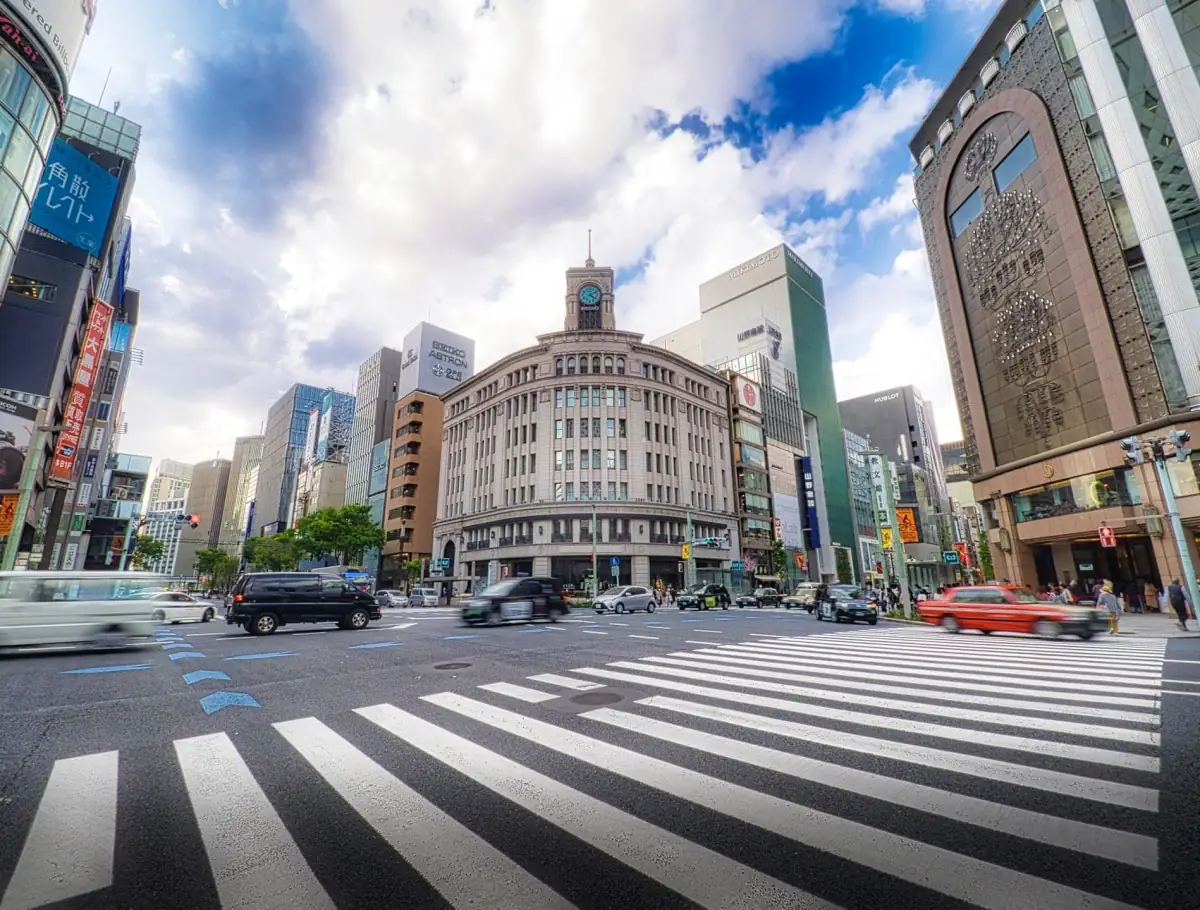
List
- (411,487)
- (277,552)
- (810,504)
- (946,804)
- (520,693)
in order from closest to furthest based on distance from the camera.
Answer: (946,804) < (520,693) < (277,552) < (411,487) < (810,504)

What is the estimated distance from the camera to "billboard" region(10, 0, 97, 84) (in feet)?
69.1

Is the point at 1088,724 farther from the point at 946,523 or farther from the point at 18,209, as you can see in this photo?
the point at 946,523

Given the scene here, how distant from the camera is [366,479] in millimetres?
83188

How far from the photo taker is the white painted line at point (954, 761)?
3.77m

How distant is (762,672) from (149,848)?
27.4 feet

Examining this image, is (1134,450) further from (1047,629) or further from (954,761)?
(954,761)

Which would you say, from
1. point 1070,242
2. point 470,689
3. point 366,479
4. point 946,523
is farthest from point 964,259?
point 946,523

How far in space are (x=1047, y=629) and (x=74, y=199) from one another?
53.0 meters

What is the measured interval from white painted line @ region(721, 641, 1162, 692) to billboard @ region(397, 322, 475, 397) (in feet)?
232

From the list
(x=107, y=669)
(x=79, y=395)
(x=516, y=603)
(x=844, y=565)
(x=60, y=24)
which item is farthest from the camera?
(x=844, y=565)

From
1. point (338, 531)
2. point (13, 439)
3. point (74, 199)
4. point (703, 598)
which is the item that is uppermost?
point (74, 199)

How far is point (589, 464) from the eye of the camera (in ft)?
166

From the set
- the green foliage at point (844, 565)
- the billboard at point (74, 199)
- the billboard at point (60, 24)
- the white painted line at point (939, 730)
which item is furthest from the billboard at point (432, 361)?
the white painted line at point (939, 730)

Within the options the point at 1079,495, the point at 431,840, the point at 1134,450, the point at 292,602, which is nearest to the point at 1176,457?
the point at 1134,450
